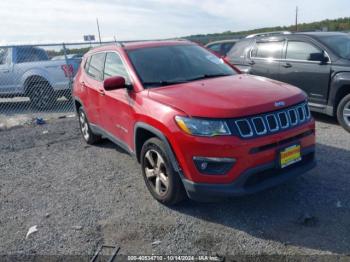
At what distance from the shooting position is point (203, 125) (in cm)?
308

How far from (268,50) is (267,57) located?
162mm

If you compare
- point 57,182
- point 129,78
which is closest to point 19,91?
point 57,182

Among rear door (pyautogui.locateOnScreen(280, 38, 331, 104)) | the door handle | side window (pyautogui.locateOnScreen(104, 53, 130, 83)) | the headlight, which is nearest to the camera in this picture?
the headlight

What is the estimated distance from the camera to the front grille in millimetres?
3049

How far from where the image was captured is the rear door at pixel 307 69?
618cm

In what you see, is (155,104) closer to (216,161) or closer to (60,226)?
(216,161)

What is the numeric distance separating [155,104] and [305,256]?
78.8 inches

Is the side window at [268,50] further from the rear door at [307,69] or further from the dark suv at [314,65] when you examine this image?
the rear door at [307,69]

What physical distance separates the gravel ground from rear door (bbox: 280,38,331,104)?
1.46m

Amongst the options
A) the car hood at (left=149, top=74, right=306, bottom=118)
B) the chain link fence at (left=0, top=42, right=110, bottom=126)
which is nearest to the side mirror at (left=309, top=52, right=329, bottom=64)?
the car hood at (left=149, top=74, right=306, bottom=118)

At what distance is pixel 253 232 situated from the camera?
3.18m

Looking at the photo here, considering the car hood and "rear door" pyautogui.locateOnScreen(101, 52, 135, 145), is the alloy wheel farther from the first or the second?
the car hood

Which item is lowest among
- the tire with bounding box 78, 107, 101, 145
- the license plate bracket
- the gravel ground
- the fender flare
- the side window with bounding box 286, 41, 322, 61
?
the gravel ground

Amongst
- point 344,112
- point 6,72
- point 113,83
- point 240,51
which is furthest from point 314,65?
point 6,72
